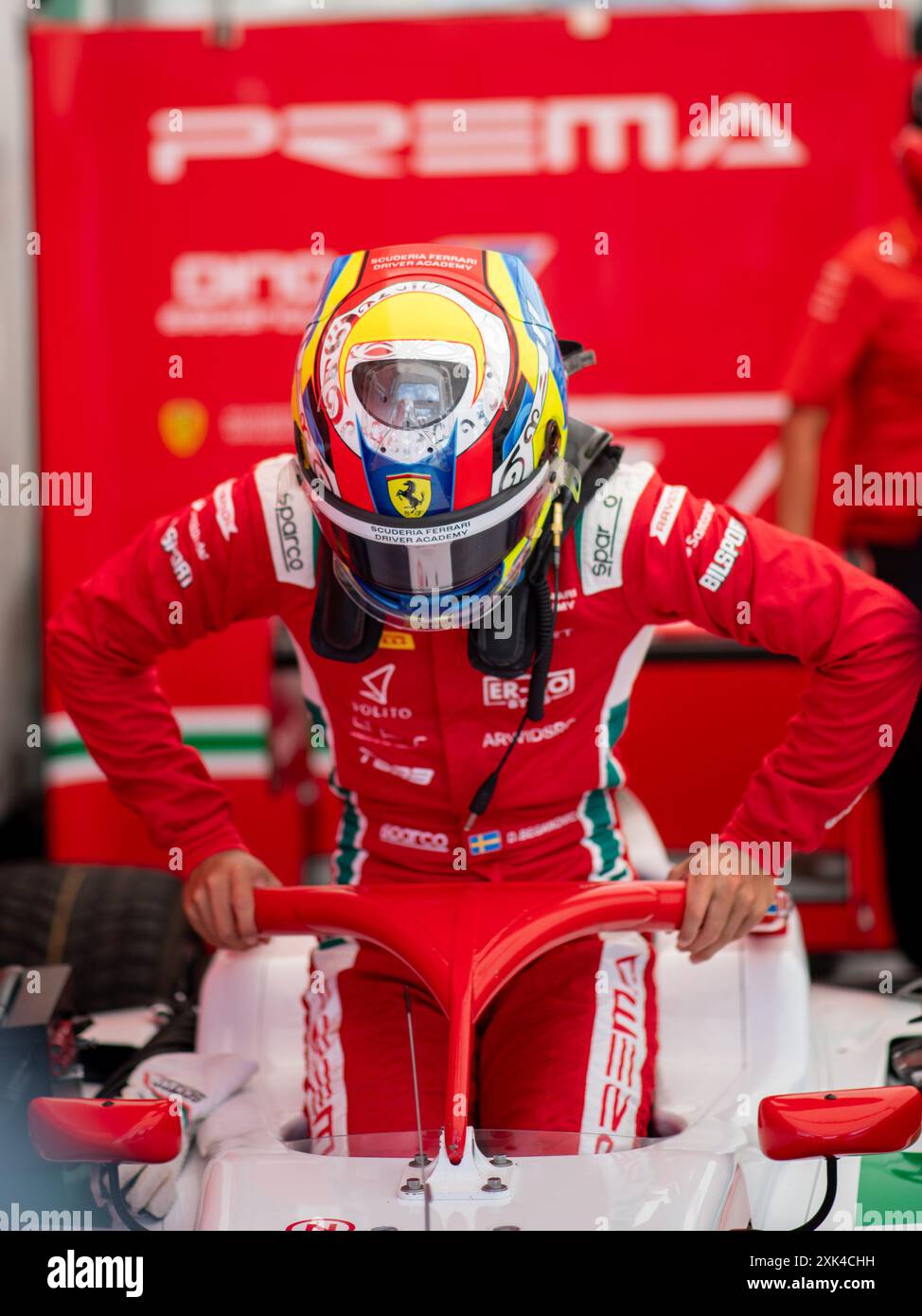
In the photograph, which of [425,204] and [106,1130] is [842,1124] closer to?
[106,1130]

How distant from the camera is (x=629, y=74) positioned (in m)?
3.59

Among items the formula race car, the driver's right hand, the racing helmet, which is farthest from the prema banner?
the racing helmet

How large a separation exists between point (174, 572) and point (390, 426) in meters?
0.43

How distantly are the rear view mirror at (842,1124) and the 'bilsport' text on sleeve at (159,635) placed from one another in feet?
2.70

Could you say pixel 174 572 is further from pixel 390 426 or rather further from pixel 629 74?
pixel 629 74

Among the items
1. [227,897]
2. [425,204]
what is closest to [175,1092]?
[227,897]

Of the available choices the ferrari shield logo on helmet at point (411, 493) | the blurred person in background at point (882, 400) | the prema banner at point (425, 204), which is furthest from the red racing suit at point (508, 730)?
the prema banner at point (425, 204)

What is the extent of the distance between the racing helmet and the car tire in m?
1.05

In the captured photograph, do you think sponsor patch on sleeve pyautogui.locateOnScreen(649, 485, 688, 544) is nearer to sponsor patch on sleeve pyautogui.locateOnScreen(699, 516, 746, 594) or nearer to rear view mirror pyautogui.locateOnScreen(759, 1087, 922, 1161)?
sponsor patch on sleeve pyautogui.locateOnScreen(699, 516, 746, 594)

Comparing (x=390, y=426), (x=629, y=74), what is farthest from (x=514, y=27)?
(x=390, y=426)

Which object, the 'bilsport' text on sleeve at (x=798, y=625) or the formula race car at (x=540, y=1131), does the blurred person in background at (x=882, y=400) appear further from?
the 'bilsport' text on sleeve at (x=798, y=625)

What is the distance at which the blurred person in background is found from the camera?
10.3 feet

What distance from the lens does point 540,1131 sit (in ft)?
5.26
